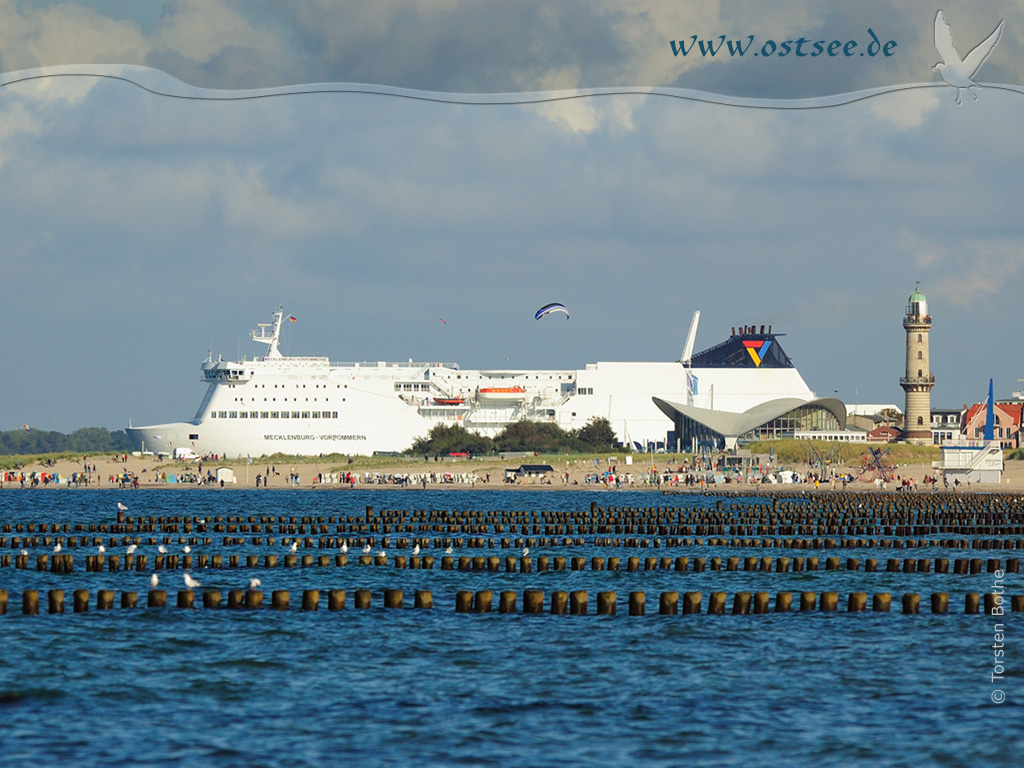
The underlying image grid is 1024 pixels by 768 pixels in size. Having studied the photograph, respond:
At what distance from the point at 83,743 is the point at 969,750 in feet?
30.0

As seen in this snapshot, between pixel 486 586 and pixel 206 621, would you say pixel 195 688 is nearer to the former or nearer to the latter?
pixel 206 621

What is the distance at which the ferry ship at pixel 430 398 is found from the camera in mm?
101375

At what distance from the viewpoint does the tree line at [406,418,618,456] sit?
104 meters

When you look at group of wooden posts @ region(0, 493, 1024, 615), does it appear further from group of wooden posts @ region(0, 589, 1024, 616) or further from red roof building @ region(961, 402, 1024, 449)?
red roof building @ region(961, 402, 1024, 449)

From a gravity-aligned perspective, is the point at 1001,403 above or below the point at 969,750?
above

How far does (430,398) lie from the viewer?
354 ft

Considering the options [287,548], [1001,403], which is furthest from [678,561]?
[1001,403]

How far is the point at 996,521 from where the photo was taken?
49.0 m

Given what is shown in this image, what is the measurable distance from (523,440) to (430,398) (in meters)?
8.24

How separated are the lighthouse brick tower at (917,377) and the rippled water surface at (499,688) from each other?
95.8 meters

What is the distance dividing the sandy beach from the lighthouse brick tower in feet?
61.1

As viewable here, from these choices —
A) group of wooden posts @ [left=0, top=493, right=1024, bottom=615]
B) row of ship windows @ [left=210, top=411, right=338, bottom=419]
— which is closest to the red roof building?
group of wooden posts @ [left=0, top=493, right=1024, bottom=615]
